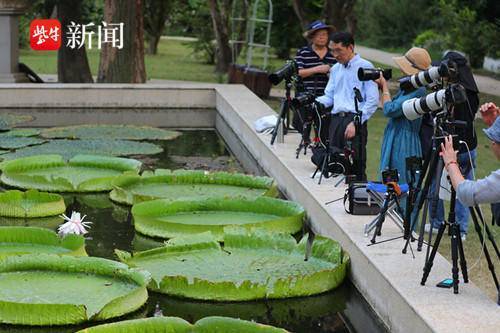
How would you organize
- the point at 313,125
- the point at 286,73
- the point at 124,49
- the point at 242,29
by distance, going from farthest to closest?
the point at 242,29 → the point at 124,49 → the point at 286,73 → the point at 313,125

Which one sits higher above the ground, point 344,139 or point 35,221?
point 344,139

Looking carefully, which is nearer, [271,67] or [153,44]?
[271,67]

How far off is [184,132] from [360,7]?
28299mm

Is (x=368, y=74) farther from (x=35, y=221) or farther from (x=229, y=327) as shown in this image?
(x=229, y=327)

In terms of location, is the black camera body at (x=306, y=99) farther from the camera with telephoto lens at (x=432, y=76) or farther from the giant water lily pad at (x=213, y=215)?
the camera with telephoto lens at (x=432, y=76)

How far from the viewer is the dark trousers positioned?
819cm

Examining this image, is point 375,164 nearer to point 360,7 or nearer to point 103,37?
point 103,37

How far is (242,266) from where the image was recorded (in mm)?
6707

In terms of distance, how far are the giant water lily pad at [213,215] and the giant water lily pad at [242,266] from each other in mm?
381

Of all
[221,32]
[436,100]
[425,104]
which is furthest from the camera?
[221,32]

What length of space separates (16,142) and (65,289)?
5498 mm

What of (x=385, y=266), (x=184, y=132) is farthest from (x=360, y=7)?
Result: (x=385, y=266)

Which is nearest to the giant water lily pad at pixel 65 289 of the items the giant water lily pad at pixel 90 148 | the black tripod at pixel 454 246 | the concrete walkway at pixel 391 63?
the black tripod at pixel 454 246

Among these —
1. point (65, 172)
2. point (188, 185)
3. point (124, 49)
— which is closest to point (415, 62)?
point (188, 185)
